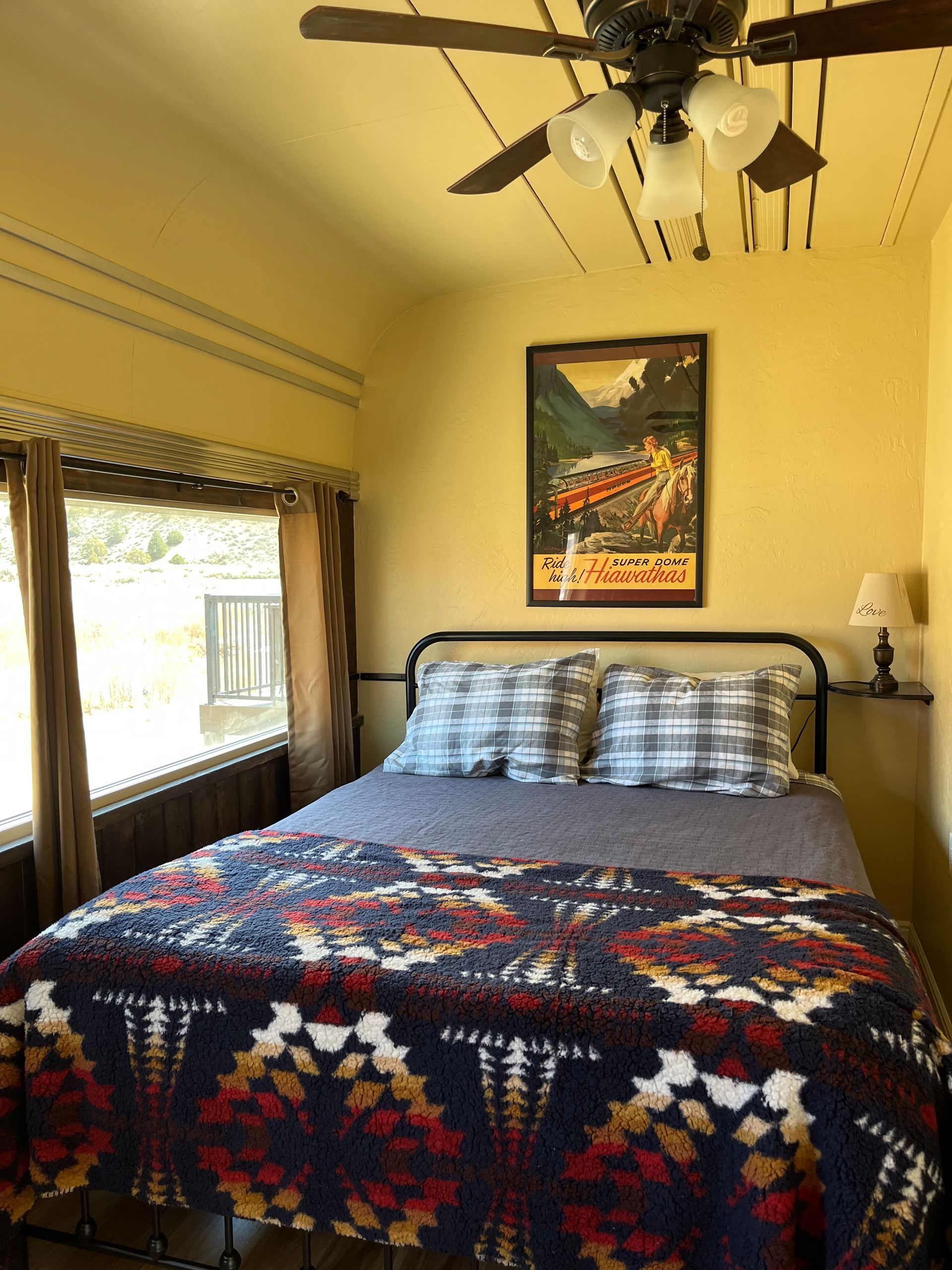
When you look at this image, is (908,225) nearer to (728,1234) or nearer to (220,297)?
(220,297)

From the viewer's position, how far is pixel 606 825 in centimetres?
259

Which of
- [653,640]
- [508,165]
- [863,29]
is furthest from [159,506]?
[863,29]

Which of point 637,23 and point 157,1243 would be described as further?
point 157,1243

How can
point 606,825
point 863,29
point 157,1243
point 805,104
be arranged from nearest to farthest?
point 863,29
point 157,1243
point 805,104
point 606,825

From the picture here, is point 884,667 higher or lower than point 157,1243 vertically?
higher

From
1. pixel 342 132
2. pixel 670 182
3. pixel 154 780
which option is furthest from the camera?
pixel 154 780

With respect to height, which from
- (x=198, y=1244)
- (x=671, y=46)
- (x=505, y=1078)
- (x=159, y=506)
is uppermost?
(x=671, y=46)

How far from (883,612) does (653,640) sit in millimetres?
853

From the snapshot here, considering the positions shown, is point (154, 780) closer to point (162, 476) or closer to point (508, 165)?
point (162, 476)

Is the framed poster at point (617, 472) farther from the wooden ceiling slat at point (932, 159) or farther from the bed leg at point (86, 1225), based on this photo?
the bed leg at point (86, 1225)

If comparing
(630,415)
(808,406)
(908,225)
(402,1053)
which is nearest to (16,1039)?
(402,1053)

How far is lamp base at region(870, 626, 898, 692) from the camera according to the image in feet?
10.2

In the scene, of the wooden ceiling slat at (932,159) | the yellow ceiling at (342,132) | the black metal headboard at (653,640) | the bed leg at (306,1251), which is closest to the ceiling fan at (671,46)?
the yellow ceiling at (342,132)

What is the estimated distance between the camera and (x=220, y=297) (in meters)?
2.87
